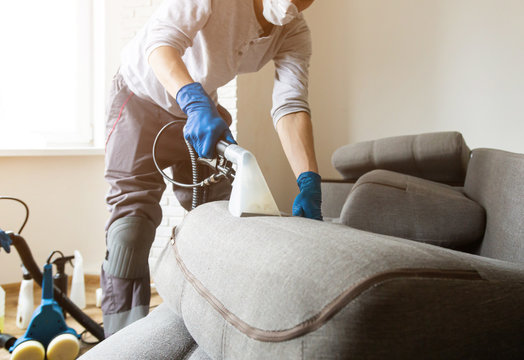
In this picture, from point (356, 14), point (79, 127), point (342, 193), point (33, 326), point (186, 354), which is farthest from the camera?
point (356, 14)

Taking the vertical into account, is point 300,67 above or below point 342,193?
above

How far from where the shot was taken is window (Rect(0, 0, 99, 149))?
2680 mm

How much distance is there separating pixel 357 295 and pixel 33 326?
1.48m

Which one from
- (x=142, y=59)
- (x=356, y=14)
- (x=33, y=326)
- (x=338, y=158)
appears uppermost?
(x=356, y=14)

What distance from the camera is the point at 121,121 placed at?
1.33 metres

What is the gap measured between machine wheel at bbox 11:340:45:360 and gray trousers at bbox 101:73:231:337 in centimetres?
32

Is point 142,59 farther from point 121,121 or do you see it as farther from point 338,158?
point 338,158

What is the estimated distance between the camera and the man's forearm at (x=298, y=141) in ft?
4.37

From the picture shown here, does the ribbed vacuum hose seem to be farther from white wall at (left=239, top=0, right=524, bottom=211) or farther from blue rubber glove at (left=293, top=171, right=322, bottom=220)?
white wall at (left=239, top=0, right=524, bottom=211)

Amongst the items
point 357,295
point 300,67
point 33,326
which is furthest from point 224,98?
point 357,295

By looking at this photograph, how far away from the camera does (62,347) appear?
1.43m

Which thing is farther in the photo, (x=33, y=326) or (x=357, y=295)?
(x=33, y=326)

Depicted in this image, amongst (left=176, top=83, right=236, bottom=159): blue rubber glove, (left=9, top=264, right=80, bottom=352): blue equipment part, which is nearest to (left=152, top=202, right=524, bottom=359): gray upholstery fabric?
(left=176, top=83, right=236, bottom=159): blue rubber glove

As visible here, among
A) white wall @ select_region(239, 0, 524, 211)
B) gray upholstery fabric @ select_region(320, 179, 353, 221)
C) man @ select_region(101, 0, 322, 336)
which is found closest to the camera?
man @ select_region(101, 0, 322, 336)
